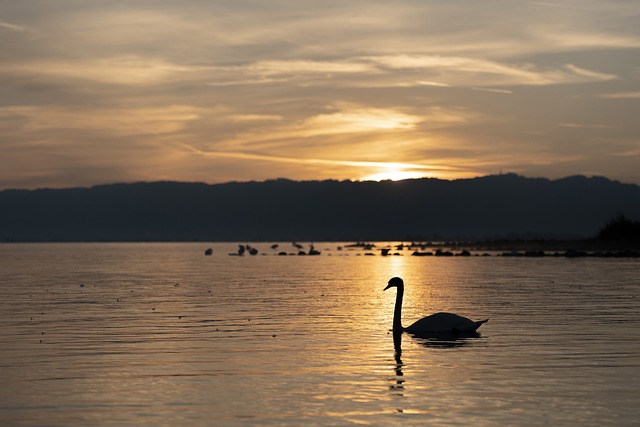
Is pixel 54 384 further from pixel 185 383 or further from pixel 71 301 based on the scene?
pixel 71 301

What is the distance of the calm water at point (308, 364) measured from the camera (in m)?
16.3

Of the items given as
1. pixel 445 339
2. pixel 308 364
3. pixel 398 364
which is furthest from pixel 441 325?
pixel 308 364

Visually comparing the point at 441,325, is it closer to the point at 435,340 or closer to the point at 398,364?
the point at 435,340

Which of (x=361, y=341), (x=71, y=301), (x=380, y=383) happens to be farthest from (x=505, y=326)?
(x=71, y=301)

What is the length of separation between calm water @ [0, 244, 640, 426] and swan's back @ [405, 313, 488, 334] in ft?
2.35

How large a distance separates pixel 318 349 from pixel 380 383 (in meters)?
5.59

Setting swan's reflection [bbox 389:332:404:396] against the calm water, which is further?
swan's reflection [bbox 389:332:404:396]

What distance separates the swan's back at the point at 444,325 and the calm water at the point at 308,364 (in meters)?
0.72

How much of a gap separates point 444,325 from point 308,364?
7.64m

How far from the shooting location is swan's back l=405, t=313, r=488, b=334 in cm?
2847

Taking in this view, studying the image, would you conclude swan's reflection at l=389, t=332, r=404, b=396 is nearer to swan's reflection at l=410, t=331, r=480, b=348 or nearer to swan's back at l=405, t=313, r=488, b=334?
swan's reflection at l=410, t=331, r=480, b=348

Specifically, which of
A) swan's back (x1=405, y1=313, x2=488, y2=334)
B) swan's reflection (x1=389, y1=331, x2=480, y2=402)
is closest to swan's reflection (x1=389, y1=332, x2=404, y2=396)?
swan's reflection (x1=389, y1=331, x2=480, y2=402)

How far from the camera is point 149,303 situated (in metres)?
41.3

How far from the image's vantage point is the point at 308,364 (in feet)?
72.3
